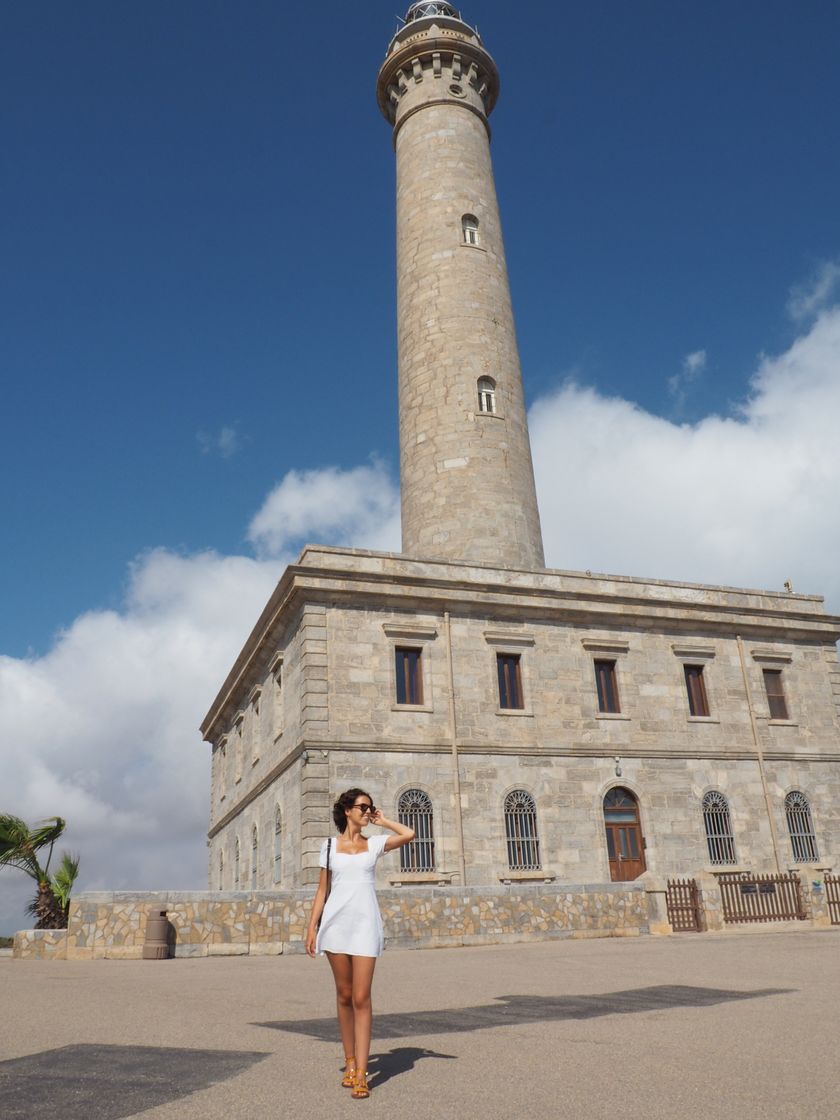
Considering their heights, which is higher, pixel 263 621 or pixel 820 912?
pixel 263 621

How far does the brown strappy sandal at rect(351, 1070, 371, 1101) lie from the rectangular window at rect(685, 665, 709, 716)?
65.8 ft

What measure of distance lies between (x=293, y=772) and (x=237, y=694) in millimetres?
7148

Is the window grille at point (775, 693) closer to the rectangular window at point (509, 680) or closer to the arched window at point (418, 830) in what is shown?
the rectangular window at point (509, 680)

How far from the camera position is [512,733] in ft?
69.6

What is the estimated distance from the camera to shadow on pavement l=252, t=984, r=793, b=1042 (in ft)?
21.4

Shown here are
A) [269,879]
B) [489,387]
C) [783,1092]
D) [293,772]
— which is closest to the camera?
[783,1092]

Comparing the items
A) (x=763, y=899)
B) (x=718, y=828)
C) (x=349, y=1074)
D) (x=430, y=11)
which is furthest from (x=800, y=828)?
(x=430, y=11)

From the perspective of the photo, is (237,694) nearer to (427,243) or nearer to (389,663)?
(389,663)

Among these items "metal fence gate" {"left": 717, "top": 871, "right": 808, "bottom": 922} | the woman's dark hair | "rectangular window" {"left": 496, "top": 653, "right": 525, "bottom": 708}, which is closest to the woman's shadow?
the woman's dark hair

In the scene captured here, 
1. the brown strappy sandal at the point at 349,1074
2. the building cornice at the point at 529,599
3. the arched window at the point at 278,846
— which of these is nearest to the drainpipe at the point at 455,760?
the building cornice at the point at 529,599

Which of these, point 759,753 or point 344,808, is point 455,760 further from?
point 344,808

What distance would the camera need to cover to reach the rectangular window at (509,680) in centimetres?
2170

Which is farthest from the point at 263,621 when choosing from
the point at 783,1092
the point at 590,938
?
the point at 783,1092

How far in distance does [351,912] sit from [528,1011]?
311cm
